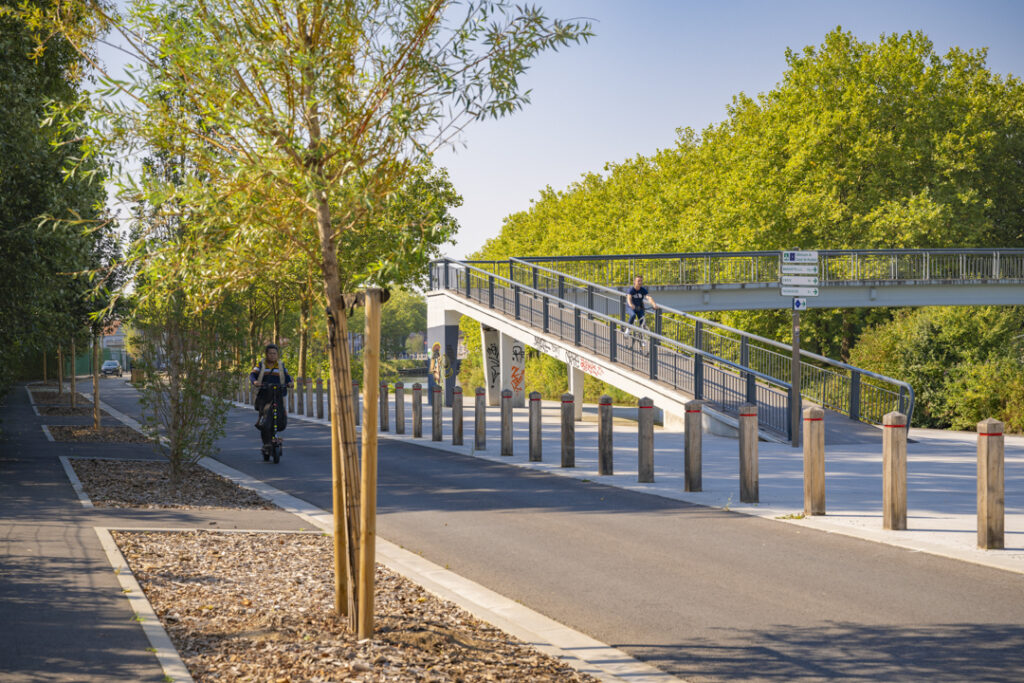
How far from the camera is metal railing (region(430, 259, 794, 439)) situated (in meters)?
17.6

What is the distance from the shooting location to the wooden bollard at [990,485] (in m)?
7.46

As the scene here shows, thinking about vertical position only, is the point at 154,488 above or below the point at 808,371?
below

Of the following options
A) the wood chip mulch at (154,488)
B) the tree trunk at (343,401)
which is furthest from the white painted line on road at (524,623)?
the wood chip mulch at (154,488)

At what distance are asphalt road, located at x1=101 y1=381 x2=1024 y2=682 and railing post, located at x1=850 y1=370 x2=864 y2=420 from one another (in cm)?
941

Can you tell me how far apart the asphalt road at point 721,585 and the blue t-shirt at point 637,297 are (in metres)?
11.9

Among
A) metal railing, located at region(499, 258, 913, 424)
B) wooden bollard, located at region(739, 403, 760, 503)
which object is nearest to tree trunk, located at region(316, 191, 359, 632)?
wooden bollard, located at region(739, 403, 760, 503)

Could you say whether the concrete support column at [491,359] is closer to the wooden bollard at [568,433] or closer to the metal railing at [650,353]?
the metal railing at [650,353]

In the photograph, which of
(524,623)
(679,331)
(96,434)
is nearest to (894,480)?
(524,623)

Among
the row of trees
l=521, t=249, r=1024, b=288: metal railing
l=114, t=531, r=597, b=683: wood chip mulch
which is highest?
the row of trees

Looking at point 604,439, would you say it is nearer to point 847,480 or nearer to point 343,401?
point 847,480

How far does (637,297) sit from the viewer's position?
22797mm

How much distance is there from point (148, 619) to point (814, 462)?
628 cm

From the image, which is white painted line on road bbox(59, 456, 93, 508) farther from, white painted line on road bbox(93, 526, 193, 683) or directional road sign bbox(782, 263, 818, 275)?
directional road sign bbox(782, 263, 818, 275)

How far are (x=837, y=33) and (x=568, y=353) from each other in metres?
30.9
